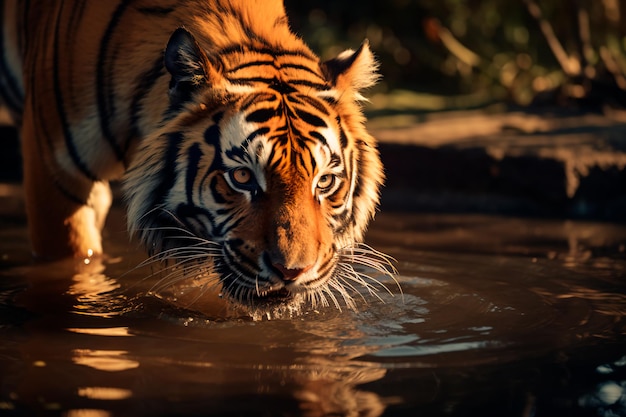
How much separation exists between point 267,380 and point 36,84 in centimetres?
172

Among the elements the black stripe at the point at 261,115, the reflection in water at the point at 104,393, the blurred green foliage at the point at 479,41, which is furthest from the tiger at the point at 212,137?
the blurred green foliage at the point at 479,41

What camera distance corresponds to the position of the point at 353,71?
10.8 feet

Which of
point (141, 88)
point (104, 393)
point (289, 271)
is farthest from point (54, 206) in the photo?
point (104, 393)

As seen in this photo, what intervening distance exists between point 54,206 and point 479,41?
5176mm

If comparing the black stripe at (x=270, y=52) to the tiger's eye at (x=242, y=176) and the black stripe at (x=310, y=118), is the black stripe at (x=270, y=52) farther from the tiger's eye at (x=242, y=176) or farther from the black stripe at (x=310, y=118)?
the tiger's eye at (x=242, y=176)

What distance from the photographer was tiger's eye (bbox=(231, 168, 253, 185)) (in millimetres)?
2955

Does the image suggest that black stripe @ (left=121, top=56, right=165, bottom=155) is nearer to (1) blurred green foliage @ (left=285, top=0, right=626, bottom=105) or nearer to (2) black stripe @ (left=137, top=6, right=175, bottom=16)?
(2) black stripe @ (left=137, top=6, right=175, bottom=16)

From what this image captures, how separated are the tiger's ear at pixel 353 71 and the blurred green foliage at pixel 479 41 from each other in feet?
12.6

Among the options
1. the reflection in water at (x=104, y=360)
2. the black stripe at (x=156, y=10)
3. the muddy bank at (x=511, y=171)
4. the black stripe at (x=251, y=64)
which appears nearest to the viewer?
the reflection in water at (x=104, y=360)

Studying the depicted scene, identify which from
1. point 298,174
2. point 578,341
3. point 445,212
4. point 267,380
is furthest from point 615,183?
point 267,380

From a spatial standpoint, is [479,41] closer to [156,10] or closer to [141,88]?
[156,10]

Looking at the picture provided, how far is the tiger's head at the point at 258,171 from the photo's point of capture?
288cm

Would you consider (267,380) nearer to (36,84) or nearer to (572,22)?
(36,84)

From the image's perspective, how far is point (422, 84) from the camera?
9.20 m
